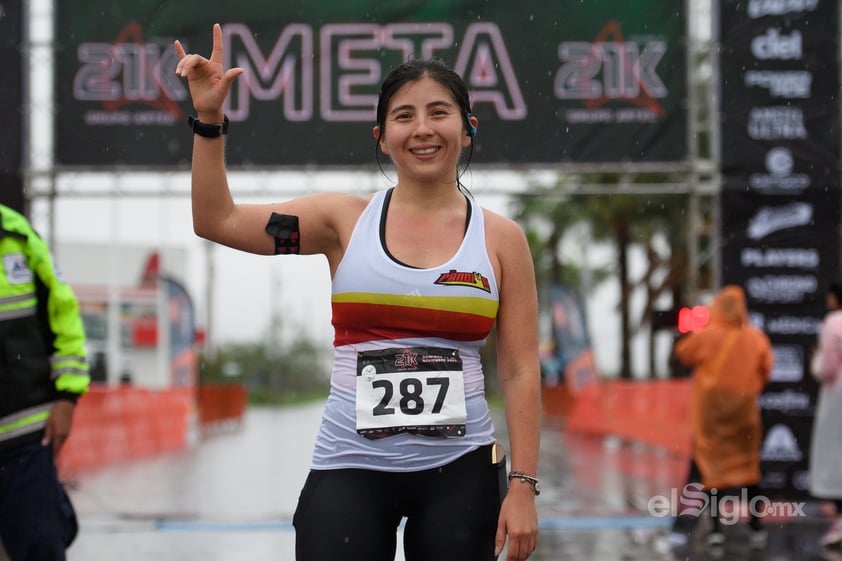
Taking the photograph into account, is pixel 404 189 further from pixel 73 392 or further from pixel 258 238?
pixel 73 392

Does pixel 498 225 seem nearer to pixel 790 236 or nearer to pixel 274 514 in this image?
pixel 274 514

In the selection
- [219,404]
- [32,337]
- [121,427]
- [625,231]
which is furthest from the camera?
[625,231]

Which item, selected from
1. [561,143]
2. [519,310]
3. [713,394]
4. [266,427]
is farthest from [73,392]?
[266,427]

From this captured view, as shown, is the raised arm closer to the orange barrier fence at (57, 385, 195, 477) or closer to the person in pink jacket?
the person in pink jacket

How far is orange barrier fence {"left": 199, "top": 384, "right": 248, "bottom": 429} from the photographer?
24.0 m

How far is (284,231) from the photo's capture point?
→ 101 inches

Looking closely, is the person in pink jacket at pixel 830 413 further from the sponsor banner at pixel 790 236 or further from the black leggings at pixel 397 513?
the black leggings at pixel 397 513

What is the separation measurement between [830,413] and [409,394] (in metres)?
6.18

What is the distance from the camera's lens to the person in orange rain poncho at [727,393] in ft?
25.1

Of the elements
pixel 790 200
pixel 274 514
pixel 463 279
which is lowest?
pixel 274 514

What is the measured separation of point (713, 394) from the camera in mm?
7676

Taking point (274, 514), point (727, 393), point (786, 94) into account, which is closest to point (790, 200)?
point (786, 94)

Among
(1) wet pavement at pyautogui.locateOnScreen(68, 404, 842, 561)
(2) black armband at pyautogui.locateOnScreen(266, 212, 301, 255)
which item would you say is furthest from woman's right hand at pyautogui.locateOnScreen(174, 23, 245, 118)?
(1) wet pavement at pyautogui.locateOnScreen(68, 404, 842, 561)

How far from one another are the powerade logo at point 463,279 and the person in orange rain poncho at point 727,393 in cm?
544
